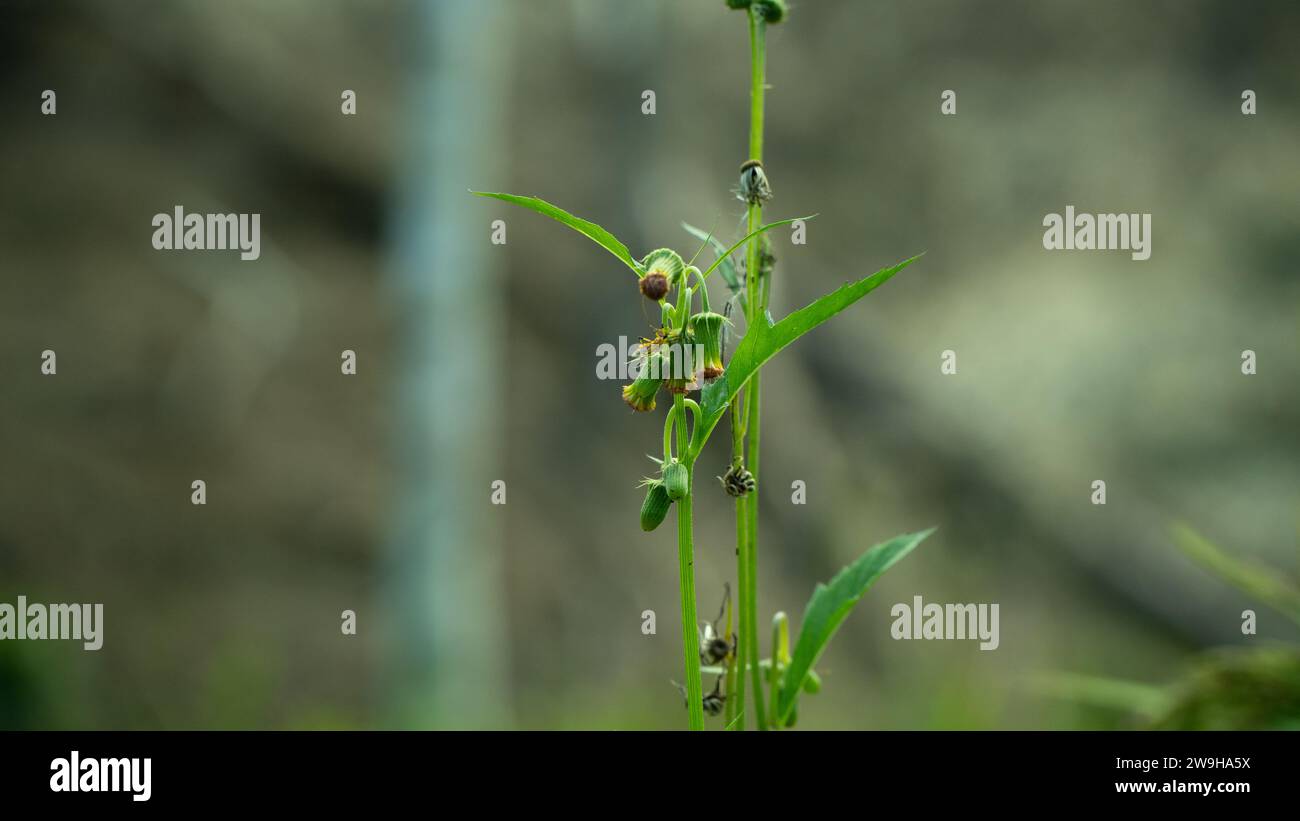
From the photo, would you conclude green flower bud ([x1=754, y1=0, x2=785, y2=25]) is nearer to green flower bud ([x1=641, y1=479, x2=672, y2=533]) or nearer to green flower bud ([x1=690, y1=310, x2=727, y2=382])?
green flower bud ([x1=690, y1=310, x2=727, y2=382])

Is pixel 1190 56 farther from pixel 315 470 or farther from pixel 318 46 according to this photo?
pixel 315 470

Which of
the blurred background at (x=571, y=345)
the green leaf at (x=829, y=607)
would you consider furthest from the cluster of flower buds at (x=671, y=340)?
the blurred background at (x=571, y=345)

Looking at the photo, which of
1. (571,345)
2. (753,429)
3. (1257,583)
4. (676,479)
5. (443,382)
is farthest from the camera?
(571,345)

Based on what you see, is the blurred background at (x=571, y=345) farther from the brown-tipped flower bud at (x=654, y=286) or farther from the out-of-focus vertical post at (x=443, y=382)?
the brown-tipped flower bud at (x=654, y=286)

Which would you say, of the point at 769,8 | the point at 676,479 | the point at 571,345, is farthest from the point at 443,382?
the point at 676,479

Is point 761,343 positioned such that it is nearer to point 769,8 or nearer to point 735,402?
point 735,402

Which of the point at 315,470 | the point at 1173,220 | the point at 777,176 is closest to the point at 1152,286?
the point at 1173,220
